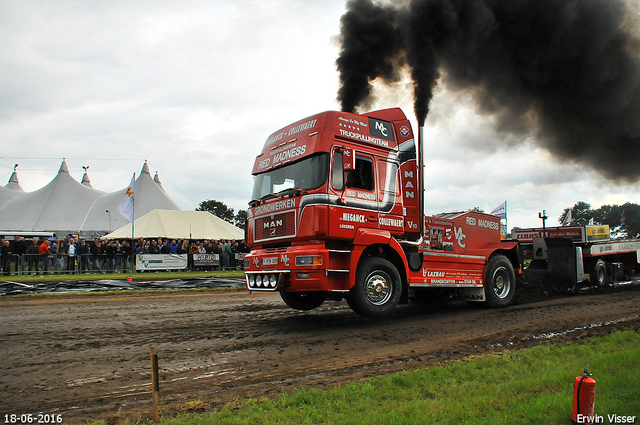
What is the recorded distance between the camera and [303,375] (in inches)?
192

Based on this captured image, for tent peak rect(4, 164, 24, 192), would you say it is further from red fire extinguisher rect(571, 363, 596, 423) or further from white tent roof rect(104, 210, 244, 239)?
red fire extinguisher rect(571, 363, 596, 423)

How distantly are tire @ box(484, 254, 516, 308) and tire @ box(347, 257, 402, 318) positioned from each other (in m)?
2.96

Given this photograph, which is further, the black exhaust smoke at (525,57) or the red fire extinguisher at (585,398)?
the black exhaust smoke at (525,57)

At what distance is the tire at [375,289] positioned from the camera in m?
7.37

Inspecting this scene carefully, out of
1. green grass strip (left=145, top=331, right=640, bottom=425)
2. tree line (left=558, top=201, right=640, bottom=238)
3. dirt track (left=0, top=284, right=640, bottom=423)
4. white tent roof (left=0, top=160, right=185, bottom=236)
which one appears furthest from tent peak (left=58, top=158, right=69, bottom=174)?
tree line (left=558, top=201, right=640, bottom=238)

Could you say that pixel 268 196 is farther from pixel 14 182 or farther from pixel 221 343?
pixel 14 182

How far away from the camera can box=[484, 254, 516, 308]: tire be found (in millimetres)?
9773

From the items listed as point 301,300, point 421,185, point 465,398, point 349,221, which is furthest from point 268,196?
point 465,398

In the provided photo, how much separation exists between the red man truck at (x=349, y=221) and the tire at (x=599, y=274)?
6.11m

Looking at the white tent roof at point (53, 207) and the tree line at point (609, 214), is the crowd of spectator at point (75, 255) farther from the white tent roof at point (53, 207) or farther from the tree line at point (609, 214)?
the tree line at point (609, 214)

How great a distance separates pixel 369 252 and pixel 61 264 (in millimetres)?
15510

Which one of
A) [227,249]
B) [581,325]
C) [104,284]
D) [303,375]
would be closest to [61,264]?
[104,284]

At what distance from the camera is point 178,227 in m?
28.3

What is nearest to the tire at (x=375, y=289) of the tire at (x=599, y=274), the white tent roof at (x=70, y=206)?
the tire at (x=599, y=274)
